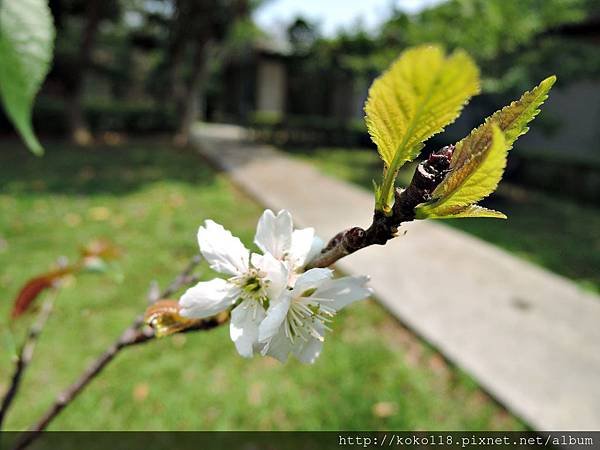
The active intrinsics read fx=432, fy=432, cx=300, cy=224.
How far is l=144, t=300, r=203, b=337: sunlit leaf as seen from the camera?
1.52ft

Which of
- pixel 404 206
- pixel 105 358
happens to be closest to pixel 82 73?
pixel 105 358

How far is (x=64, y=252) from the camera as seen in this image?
4.86 metres

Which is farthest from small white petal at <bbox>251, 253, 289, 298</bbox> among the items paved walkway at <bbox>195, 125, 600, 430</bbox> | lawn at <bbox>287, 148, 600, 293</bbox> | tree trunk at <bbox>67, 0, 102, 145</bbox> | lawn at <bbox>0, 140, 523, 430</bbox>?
tree trunk at <bbox>67, 0, 102, 145</bbox>

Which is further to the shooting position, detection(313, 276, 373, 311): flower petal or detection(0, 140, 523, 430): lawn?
detection(0, 140, 523, 430): lawn

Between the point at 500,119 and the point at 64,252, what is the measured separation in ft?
17.4

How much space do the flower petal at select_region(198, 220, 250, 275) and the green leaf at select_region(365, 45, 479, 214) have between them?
0.21 meters

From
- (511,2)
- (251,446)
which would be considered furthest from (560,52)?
(251,446)

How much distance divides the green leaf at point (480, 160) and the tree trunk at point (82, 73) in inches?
573

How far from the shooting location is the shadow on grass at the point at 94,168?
791 cm

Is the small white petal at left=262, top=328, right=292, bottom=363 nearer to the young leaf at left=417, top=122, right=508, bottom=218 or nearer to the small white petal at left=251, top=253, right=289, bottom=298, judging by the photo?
the small white petal at left=251, top=253, right=289, bottom=298

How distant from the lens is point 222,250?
0.51 metres

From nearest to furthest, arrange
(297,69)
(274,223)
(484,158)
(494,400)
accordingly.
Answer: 1. (484,158)
2. (274,223)
3. (494,400)
4. (297,69)

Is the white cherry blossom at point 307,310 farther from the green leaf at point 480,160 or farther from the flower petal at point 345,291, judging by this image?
the green leaf at point 480,160

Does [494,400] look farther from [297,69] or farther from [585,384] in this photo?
[297,69]
